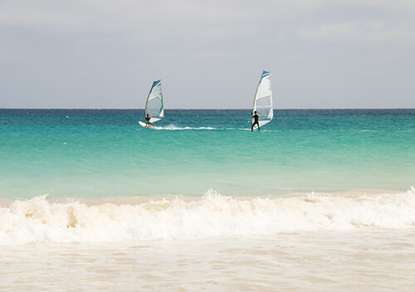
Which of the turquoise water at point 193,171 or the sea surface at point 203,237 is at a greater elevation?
the sea surface at point 203,237

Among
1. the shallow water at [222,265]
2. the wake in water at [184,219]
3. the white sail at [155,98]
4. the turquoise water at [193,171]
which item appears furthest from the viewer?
the white sail at [155,98]

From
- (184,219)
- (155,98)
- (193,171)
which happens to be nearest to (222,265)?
(184,219)

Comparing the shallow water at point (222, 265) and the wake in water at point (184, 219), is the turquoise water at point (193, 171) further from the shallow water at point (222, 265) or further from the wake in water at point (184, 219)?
the shallow water at point (222, 265)

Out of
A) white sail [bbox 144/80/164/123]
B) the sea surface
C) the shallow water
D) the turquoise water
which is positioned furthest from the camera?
white sail [bbox 144/80/164/123]

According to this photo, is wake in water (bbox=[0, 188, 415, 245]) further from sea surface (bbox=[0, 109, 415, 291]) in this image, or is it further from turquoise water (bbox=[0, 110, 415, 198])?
turquoise water (bbox=[0, 110, 415, 198])

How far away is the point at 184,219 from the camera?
39.0ft

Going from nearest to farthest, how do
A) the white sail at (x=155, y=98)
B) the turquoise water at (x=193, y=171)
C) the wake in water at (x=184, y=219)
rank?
the wake in water at (x=184, y=219) < the turquoise water at (x=193, y=171) < the white sail at (x=155, y=98)

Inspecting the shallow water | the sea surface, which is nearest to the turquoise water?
the sea surface

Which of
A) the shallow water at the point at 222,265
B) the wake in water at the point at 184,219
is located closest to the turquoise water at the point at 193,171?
the wake in water at the point at 184,219

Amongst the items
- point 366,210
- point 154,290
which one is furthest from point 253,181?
point 154,290

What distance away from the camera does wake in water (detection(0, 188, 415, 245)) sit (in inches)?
426

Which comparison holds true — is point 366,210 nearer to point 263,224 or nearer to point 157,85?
point 263,224

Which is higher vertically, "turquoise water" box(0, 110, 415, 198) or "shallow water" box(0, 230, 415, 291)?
"shallow water" box(0, 230, 415, 291)

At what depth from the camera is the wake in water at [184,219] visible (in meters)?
10.8
